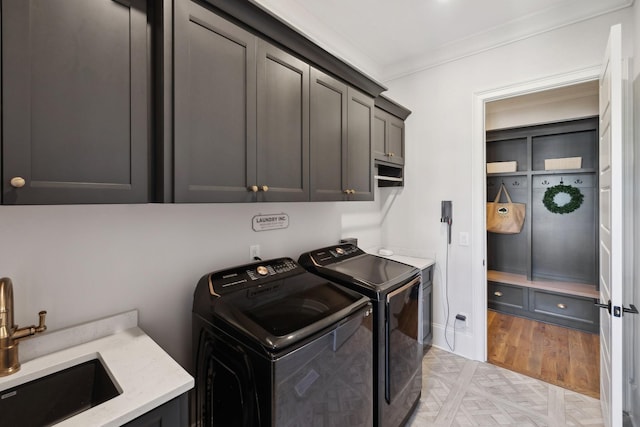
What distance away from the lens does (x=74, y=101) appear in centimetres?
93

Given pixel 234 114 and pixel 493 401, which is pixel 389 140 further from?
pixel 493 401

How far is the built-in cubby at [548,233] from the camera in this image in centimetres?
333

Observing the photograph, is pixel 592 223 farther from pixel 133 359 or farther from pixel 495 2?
pixel 133 359

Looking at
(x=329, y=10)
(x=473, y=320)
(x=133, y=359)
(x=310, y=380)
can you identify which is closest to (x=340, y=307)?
(x=310, y=380)

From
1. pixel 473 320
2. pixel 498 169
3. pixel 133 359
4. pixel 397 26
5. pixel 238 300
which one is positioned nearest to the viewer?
pixel 133 359

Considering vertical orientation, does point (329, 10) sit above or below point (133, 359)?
above

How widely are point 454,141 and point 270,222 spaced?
1922 millimetres

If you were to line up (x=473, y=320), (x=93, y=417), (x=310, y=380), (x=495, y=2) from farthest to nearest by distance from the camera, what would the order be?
(x=473, y=320), (x=495, y=2), (x=310, y=380), (x=93, y=417)

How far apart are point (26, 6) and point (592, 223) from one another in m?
4.88

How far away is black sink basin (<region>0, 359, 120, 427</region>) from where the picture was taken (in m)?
0.93

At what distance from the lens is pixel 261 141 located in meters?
1.45

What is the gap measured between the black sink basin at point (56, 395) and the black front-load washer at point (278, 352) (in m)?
0.41

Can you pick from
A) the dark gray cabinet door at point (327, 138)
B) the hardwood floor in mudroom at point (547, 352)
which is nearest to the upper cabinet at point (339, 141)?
the dark gray cabinet door at point (327, 138)

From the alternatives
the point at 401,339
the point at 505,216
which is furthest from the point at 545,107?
the point at 401,339
